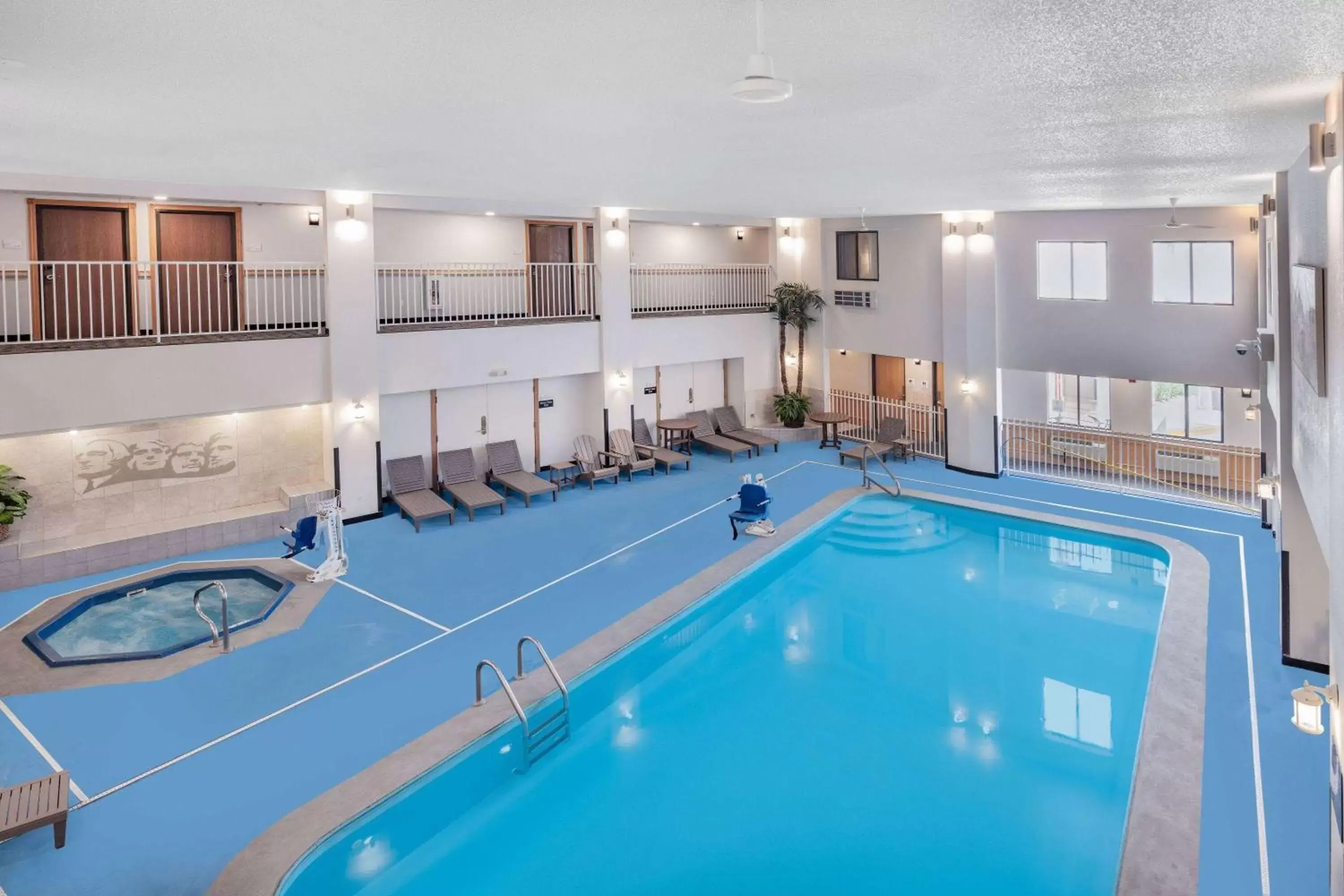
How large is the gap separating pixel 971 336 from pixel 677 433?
23.2 feet

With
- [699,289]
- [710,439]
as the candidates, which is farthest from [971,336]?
[699,289]

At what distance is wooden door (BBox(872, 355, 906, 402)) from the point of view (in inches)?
857

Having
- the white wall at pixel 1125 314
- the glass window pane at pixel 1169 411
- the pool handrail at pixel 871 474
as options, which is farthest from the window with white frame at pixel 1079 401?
the pool handrail at pixel 871 474

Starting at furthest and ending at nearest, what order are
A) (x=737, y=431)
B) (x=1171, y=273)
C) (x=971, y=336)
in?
(x=737, y=431), (x=971, y=336), (x=1171, y=273)

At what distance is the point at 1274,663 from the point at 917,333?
443 inches

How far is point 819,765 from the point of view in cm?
835

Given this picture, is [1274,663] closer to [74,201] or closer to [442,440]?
[442,440]

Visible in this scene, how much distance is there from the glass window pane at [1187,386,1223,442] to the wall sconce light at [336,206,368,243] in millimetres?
16219

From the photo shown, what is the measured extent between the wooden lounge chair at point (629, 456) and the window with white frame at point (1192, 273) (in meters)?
9.86

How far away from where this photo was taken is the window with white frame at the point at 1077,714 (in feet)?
28.9

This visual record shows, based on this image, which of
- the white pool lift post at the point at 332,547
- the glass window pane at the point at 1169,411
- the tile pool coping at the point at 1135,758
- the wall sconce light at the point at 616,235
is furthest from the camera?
the wall sconce light at the point at 616,235

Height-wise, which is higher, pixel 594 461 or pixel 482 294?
pixel 482 294

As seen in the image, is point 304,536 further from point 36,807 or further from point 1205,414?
point 1205,414

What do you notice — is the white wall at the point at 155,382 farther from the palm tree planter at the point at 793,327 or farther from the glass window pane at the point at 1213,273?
the glass window pane at the point at 1213,273
